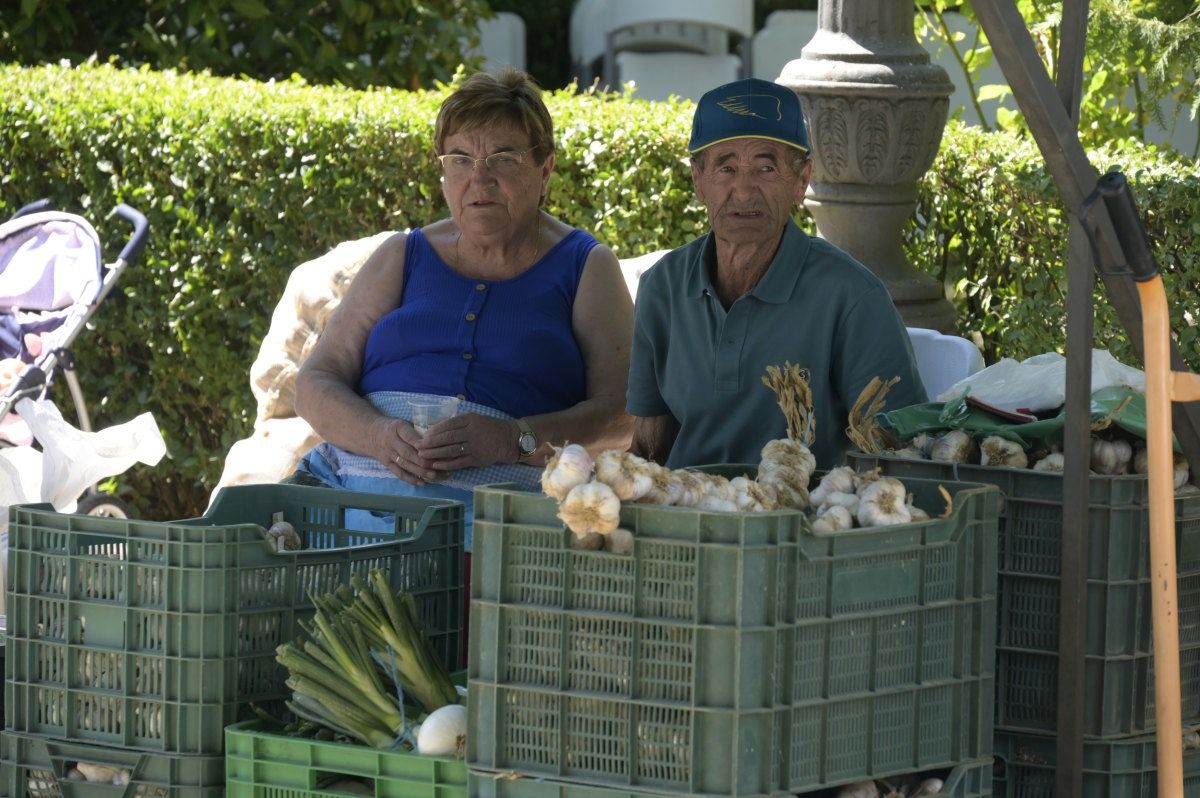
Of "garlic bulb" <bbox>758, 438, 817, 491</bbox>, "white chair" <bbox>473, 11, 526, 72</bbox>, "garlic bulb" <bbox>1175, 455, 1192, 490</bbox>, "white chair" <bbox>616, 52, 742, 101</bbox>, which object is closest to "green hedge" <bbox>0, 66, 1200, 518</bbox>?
"garlic bulb" <bbox>1175, 455, 1192, 490</bbox>

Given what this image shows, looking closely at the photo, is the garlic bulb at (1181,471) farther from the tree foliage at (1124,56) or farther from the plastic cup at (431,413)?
the tree foliage at (1124,56)

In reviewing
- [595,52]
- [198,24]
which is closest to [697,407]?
[198,24]

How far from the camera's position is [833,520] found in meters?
2.28

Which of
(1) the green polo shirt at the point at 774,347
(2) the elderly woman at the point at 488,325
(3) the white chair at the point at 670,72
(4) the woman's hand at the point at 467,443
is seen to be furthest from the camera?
(3) the white chair at the point at 670,72

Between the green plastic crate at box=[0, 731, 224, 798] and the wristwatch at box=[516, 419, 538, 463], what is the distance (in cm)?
142

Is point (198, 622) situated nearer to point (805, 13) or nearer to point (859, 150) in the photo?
point (859, 150)

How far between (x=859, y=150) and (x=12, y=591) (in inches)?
116

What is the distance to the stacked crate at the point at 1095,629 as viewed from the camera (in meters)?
2.44

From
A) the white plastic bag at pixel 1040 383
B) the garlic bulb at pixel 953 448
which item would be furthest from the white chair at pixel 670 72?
the garlic bulb at pixel 953 448

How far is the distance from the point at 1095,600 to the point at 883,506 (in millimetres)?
381

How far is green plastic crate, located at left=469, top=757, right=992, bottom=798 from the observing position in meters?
2.19

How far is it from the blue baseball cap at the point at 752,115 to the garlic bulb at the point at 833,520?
126 centimetres

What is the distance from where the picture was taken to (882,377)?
3.29m

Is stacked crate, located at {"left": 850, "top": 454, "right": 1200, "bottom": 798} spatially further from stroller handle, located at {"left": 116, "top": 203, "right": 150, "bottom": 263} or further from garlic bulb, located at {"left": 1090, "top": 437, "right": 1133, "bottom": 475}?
stroller handle, located at {"left": 116, "top": 203, "right": 150, "bottom": 263}
